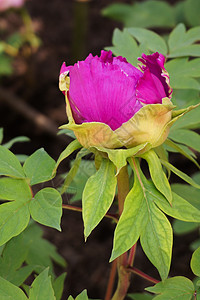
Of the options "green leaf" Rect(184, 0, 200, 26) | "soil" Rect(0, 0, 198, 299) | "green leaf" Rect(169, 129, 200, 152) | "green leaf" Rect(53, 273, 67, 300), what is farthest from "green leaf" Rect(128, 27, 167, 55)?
"green leaf" Rect(184, 0, 200, 26)

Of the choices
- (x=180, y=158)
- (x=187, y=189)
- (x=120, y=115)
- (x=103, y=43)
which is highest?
(x=120, y=115)

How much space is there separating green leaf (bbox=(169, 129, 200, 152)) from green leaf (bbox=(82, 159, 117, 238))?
0.23 meters

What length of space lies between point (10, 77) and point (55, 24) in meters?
0.55

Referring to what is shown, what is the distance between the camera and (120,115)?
566 millimetres

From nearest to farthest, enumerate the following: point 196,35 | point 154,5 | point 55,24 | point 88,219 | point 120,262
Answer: point 88,219, point 120,262, point 196,35, point 154,5, point 55,24

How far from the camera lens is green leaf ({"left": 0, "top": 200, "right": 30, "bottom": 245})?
23.6 inches

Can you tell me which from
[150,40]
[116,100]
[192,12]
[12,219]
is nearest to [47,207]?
[12,219]

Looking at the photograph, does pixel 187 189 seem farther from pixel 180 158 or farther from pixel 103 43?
pixel 103 43

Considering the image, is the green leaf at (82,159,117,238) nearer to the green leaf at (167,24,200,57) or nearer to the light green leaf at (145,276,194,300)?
the light green leaf at (145,276,194,300)

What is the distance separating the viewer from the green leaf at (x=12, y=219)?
0.60 m

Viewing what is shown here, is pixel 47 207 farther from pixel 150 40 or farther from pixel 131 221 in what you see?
pixel 150 40

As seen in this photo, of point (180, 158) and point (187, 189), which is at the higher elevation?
point (187, 189)

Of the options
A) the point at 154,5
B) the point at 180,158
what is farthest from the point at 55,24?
the point at 180,158

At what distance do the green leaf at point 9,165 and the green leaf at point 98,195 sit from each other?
0.12m
